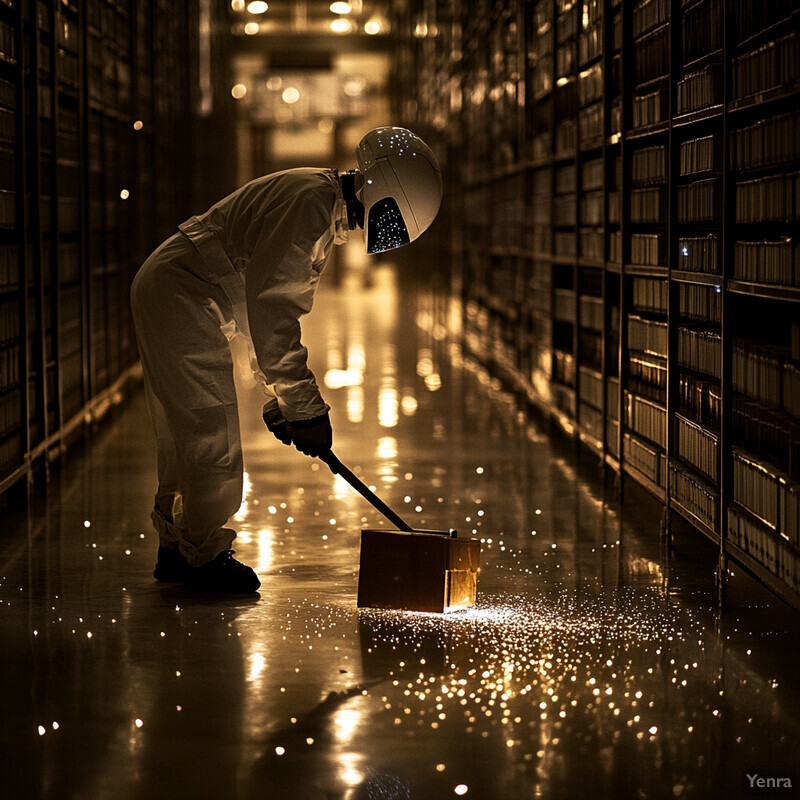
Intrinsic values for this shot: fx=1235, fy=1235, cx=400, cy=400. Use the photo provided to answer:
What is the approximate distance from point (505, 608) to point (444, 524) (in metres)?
1.29

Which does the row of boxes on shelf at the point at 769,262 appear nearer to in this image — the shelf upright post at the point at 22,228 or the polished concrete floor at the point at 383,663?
the polished concrete floor at the point at 383,663

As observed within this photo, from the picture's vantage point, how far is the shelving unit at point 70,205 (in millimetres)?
5258

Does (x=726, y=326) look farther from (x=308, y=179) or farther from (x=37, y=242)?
(x=37, y=242)

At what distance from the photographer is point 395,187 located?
12.1 feet

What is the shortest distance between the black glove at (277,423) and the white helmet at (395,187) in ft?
1.88

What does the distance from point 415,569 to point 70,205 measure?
4.10 m

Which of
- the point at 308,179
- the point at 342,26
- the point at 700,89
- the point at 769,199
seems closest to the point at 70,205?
the point at 308,179

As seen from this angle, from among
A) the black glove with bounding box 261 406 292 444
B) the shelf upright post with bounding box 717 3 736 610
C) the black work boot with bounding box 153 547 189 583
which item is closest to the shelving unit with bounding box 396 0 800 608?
the shelf upright post with bounding box 717 3 736 610

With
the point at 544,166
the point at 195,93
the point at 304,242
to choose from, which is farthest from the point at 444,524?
the point at 195,93

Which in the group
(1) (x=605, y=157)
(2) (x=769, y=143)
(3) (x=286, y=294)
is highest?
(1) (x=605, y=157)

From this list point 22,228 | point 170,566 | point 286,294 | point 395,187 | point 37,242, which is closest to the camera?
point 286,294

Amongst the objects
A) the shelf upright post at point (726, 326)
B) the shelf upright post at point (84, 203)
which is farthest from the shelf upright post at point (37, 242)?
the shelf upright post at point (726, 326)

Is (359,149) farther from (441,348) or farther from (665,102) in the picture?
(441,348)

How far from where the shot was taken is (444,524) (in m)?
5.02
